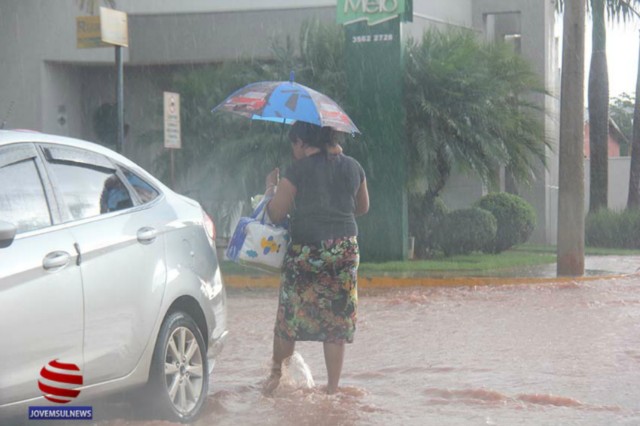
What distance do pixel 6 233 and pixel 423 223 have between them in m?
15.1

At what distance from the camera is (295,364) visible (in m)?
7.40

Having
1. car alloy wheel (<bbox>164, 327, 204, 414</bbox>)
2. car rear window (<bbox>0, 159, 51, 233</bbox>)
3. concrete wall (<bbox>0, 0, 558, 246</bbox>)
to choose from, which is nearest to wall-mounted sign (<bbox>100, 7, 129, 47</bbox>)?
concrete wall (<bbox>0, 0, 558, 246</bbox>)

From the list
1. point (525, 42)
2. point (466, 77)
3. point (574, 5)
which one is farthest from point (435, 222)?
point (525, 42)

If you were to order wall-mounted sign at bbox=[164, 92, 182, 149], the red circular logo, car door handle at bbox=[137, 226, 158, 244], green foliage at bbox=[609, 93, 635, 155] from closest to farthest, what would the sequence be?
the red circular logo, car door handle at bbox=[137, 226, 158, 244], wall-mounted sign at bbox=[164, 92, 182, 149], green foliage at bbox=[609, 93, 635, 155]

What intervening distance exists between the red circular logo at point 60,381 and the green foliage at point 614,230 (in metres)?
22.9

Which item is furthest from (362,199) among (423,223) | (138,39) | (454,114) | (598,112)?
(598,112)

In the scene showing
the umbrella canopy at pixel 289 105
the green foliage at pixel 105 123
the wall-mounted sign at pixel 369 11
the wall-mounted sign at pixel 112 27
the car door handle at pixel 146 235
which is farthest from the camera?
the green foliage at pixel 105 123

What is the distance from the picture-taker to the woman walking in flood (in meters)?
6.99

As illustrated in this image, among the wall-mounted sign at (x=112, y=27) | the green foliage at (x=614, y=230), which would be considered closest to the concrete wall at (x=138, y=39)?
the green foliage at (x=614, y=230)

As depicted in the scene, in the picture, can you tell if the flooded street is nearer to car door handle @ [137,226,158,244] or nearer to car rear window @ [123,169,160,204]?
car door handle @ [137,226,158,244]

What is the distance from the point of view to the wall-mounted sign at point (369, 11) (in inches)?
672

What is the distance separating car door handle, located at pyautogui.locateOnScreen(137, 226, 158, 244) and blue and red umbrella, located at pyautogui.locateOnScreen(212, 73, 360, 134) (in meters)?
1.50

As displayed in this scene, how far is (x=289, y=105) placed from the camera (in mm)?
7328

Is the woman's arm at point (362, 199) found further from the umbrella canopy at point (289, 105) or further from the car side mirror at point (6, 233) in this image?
the car side mirror at point (6, 233)
